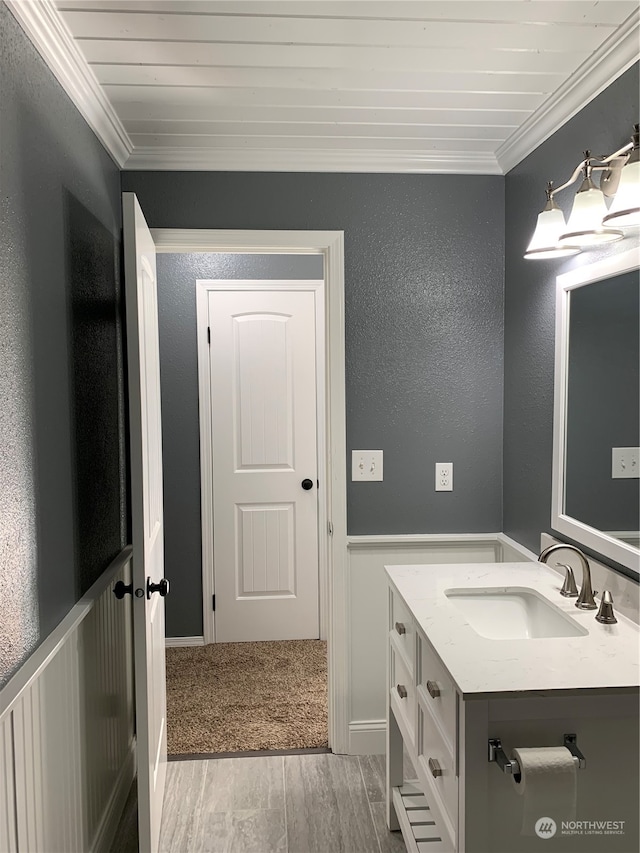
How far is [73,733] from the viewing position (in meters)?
1.82

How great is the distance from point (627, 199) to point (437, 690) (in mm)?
1252

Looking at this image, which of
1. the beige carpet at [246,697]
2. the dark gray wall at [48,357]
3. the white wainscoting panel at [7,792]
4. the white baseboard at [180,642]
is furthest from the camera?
the white baseboard at [180,642]

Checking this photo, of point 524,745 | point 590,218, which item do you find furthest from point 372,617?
point 590,218

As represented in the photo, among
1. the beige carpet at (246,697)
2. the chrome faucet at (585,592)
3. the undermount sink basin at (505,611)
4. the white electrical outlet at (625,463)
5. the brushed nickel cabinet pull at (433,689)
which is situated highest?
the white electrical outlet at (625,463)

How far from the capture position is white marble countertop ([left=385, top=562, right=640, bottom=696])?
140cm

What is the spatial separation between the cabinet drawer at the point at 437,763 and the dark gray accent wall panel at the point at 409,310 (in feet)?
3.47

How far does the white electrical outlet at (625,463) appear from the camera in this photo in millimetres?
1774

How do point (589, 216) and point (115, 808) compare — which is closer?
point (589, 216)

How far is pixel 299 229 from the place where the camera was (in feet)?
8.76

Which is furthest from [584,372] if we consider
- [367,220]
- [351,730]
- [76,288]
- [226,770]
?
[226,770]

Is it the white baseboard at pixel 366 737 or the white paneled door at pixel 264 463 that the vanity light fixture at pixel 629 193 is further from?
the white paneled door at pixel 264 463

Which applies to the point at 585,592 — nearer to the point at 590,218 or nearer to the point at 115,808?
the point at 590,218

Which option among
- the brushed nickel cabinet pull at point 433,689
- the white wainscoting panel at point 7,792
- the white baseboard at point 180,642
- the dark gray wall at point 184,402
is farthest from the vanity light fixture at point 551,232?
the white baseboard at point 180,642

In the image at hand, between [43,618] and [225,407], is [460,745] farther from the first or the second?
[225,407]
